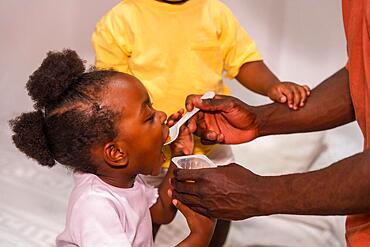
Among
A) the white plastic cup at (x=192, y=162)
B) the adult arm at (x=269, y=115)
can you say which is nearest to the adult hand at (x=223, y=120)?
the adult arm at (x=269, y=115)

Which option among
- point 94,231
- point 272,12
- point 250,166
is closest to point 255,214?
point 94,231

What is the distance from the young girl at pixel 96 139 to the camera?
0.96 m

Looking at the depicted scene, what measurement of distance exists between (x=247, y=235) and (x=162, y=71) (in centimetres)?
39

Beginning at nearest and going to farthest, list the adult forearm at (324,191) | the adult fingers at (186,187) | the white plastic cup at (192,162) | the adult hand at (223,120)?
1. the adult forearm at (324,191)
2. the adult fingers at (186,187)
3. the white plastic cup at (192,162)
4. the adult hand at (223,120)

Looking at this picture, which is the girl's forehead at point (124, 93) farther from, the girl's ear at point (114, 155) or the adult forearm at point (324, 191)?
the adult forearm at point (324, 191)

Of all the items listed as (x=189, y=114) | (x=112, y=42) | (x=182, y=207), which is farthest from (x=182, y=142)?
(x=112, y=42)

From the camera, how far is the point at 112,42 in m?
1.27

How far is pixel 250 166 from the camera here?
1623 mm

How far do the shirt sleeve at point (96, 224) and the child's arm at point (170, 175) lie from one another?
6.9 inches

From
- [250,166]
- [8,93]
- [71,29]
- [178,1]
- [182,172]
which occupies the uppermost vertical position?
[178,1]

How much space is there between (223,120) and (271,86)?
14cm

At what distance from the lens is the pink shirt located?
3.11ft

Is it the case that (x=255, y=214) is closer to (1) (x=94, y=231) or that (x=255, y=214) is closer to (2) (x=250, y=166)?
(1) (x=94, y=231)

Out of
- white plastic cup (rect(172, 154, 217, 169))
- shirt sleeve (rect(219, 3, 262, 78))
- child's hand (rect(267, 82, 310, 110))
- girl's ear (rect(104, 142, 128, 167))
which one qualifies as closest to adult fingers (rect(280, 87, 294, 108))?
child's hand (rect(267, 82, 310, 110))
